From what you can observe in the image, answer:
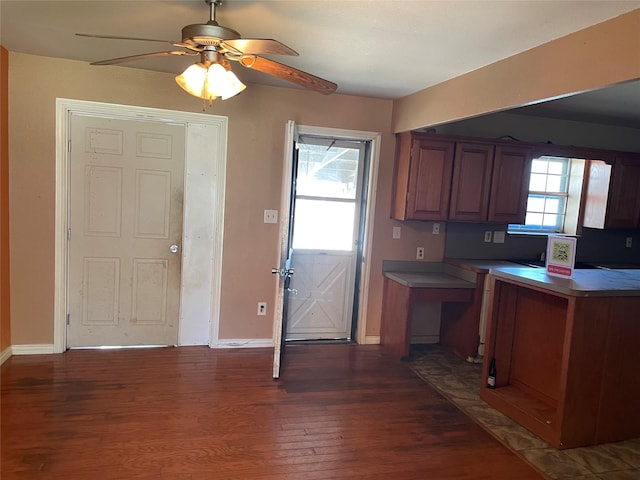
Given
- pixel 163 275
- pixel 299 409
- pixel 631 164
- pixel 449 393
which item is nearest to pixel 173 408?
pixel 299 409

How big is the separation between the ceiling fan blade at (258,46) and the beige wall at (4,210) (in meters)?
2.34

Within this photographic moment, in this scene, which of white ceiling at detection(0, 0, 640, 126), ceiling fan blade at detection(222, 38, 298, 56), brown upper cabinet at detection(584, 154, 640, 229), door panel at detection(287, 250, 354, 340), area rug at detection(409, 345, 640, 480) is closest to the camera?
ceiling fan blade at detection(222, 38, 298, 56)

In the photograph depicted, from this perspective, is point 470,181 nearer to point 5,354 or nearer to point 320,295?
point 320,295

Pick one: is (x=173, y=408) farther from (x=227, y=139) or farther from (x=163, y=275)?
(x=227, y=139)

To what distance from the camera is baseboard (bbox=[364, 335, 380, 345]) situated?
14.8ft

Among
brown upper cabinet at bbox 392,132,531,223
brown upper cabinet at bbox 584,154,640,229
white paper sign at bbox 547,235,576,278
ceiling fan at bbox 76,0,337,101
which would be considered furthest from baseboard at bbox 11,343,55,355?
brown upper cabinet at bbox 584,154,640,229

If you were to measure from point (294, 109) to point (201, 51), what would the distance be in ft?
6.35

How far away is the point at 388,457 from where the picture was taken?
2.56 meters

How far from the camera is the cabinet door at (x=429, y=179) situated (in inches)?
161

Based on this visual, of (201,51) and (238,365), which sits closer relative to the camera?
(201,51)

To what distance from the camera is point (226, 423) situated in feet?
9.25

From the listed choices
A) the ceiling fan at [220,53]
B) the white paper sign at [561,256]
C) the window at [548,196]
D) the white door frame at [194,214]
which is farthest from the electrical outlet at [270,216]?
the window at [548,196]

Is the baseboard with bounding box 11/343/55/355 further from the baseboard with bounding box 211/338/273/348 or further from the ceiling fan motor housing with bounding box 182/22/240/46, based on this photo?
the ceiling fan motor housing with bounding box 182/22/240/46

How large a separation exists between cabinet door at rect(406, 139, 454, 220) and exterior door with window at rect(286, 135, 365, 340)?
1.82 ft
